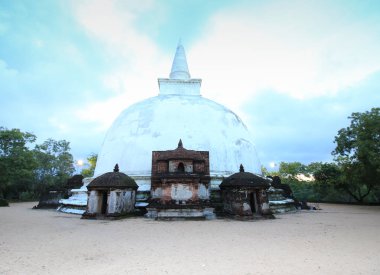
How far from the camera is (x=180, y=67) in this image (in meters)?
24.0

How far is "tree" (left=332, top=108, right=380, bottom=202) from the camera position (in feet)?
54.3

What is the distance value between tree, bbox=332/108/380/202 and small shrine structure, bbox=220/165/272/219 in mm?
9073

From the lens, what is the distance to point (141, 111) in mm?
18594

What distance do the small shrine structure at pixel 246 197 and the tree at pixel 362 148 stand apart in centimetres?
907

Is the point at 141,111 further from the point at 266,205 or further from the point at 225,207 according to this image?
the point at 266,205

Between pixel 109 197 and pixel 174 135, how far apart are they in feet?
20.0

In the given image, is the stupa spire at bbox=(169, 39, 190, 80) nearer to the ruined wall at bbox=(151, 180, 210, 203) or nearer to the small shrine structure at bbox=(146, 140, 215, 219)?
the small shrine structure at bbox=(146, 140, 215, 219)

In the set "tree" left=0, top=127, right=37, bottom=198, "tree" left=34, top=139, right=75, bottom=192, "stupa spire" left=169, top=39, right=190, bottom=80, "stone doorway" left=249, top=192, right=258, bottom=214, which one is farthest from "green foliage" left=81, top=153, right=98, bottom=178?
"stone doorway" left=249, top=192, right=258, bottom=214

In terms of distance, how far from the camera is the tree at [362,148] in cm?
1655

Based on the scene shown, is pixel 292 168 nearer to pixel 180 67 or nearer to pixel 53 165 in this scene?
pixel 180 67

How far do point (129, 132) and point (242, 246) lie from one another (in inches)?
514

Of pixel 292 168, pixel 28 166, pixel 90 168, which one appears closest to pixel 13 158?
pixel 28 166

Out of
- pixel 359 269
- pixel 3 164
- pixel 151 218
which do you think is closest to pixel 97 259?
pixel 359 269

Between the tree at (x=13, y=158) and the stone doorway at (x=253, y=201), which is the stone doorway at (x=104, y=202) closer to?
the stone doorway at (x=253, y=201)
